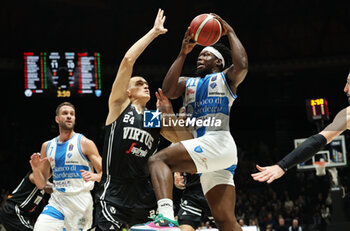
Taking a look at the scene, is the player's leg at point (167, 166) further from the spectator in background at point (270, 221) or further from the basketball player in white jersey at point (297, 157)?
the spectator in background at point (270, 221)

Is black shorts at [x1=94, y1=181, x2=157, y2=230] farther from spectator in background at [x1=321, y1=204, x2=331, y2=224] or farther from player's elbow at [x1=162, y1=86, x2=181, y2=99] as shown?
spectator in background at [x1=321, y1=204, x2=331, y2=224]

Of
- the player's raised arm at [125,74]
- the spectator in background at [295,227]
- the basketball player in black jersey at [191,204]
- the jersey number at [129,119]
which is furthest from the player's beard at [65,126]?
the spectator in background at [295,227]

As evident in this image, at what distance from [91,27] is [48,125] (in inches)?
160

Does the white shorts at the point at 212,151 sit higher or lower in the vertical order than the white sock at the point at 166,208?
higher

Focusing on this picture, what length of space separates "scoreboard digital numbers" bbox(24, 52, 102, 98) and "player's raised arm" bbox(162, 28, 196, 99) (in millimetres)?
9881

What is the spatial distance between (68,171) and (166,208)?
115 inches

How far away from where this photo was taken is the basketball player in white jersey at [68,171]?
623 centimetres

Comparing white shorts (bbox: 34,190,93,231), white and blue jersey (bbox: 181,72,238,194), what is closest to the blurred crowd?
white shorts (bbox: 34,190,93,231)

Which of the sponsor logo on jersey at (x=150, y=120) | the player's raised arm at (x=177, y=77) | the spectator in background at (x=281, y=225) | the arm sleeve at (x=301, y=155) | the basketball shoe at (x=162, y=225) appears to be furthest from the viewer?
the spectator in background at (x=281, y=225)

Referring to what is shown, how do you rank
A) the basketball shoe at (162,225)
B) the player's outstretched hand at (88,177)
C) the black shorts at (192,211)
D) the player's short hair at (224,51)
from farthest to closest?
the black shorts at (192,211), the player's outstretched hand at (88,177), the player's short hair at (224,51), the basketball shoe at (162,225)

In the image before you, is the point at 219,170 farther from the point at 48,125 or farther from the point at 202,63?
the point at 48,125

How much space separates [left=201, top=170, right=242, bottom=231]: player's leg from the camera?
4578 millimetres

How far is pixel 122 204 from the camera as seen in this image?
185 inches

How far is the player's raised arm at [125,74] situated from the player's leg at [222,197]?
1.20m
